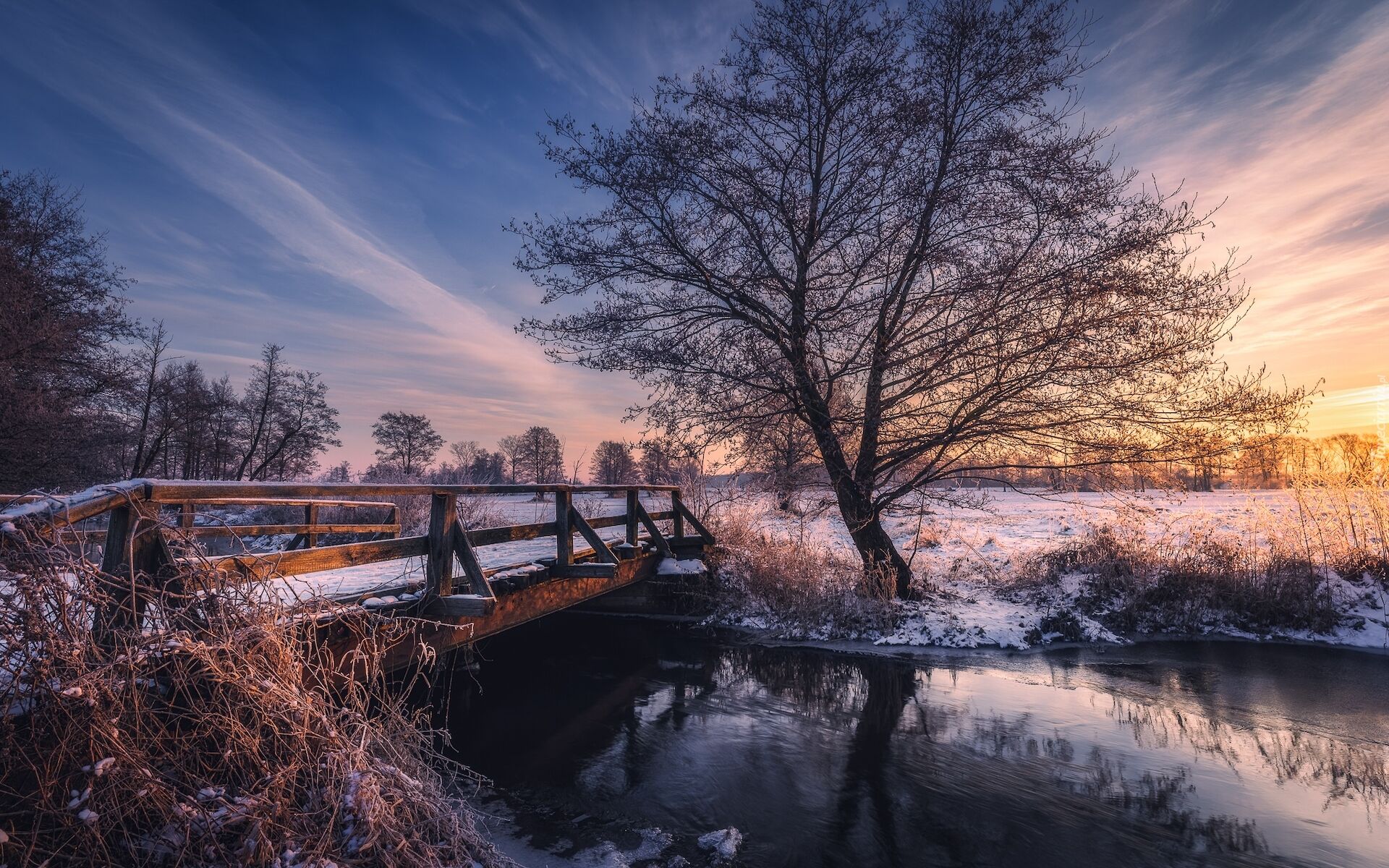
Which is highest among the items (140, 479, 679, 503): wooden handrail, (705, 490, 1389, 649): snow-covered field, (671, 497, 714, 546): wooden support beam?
(140, 479, 679, 503): wooden handrail

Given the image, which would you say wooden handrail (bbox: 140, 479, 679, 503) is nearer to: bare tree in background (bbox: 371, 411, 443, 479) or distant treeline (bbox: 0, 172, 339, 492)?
distant treeline (bbox: 0, 172, 339, 492)

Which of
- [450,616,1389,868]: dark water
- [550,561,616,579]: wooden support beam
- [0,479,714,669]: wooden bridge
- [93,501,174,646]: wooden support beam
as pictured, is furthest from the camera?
[550,561,616,579]: wooden support beam

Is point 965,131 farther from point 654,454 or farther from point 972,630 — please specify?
point 972,630

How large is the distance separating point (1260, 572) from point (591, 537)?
42.5ft

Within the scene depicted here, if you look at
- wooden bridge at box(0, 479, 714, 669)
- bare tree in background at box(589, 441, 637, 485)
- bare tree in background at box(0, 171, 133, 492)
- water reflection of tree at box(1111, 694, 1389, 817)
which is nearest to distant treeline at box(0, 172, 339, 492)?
bare tree in background at box(0, 171, 133, 492)

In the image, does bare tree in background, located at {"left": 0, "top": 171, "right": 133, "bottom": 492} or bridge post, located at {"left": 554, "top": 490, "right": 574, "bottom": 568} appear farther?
bare tree in background, located at {"left": 0, "top": 171, "right": 133, "bottom": 492}

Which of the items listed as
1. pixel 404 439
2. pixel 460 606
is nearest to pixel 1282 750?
pixel 460 606

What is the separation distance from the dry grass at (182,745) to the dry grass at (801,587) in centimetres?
973

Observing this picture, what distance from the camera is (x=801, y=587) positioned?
44.6 feet

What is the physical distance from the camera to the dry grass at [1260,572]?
1223 cm

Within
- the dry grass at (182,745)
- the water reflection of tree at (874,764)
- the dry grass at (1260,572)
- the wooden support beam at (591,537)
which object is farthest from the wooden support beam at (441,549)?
the dry grass at (1260,572)

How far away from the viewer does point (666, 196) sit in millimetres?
12328

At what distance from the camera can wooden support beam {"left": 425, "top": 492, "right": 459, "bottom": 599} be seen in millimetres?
6359

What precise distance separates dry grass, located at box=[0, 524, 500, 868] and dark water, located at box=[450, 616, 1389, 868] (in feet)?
7.96
